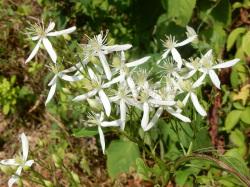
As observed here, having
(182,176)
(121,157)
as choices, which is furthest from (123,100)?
(121,157)

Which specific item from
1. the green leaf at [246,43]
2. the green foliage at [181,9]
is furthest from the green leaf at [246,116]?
the green foliage at [181,9]

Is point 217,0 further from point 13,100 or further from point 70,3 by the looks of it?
point 13,100

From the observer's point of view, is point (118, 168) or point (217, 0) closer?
point (118, 168)

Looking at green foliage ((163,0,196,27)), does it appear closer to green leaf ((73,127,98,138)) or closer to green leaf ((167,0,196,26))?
green leaf ((167,0,196,26))

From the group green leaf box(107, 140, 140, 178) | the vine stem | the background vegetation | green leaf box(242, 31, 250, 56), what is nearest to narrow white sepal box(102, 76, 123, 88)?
the vine stem

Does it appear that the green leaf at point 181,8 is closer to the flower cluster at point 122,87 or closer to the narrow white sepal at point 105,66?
the flower cluster at point 122,87

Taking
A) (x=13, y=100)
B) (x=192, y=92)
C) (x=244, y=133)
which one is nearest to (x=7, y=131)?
(x=13, y=100)

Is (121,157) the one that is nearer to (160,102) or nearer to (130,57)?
(130,57)
